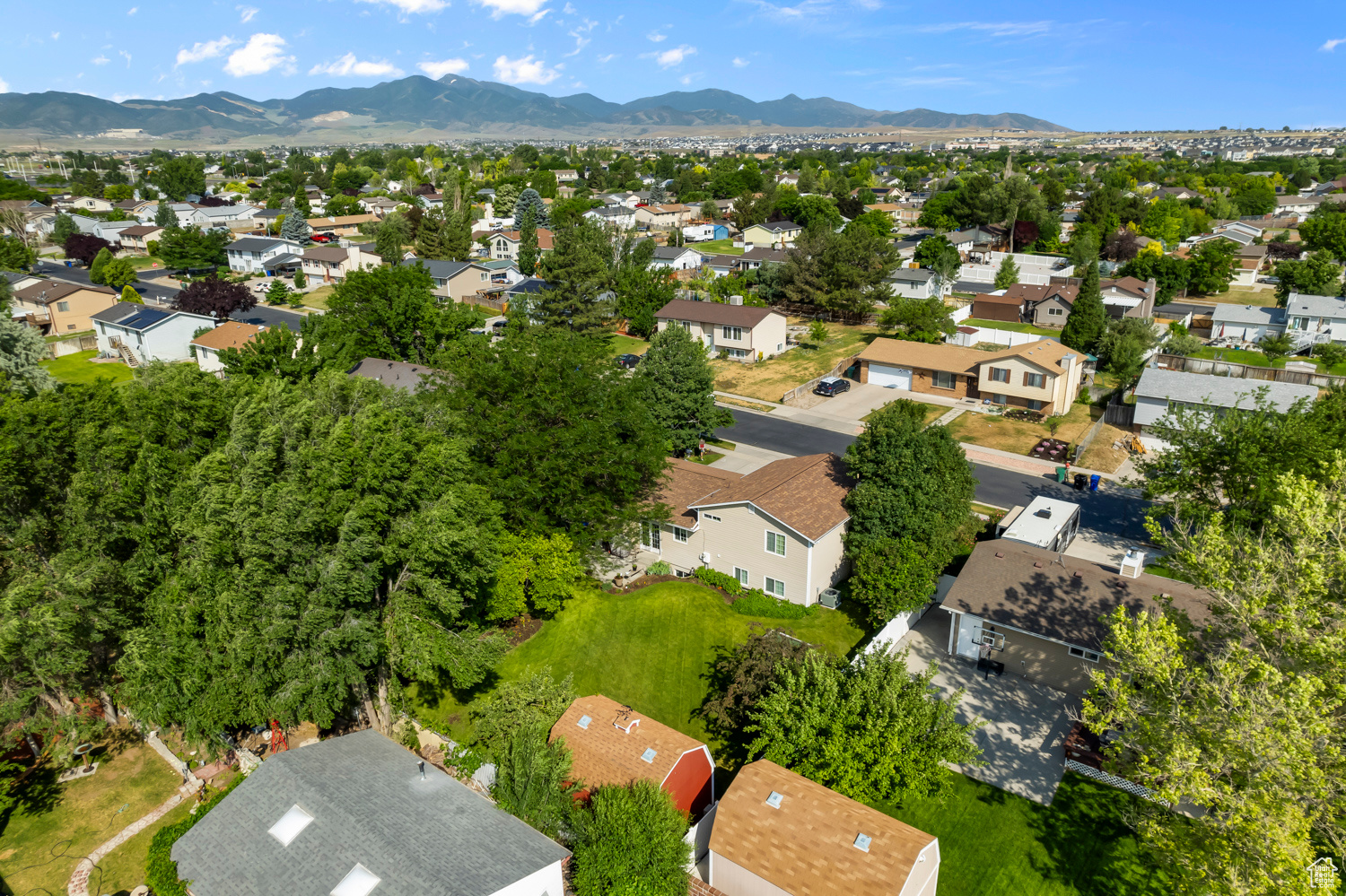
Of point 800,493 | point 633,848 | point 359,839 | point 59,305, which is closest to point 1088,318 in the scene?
point 800,493

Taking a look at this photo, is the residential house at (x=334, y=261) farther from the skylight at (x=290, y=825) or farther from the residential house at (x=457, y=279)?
the skylight at (x=290, y=825)

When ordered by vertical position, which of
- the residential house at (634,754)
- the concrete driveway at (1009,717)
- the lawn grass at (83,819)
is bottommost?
the lawn grass at (83,819)

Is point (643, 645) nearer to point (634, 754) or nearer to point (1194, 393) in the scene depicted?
point (634, 754)

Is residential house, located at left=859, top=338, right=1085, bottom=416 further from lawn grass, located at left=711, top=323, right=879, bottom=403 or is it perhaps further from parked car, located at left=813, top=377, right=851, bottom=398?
lawn grass, located at left=711, top=323, right=879, bottom=403

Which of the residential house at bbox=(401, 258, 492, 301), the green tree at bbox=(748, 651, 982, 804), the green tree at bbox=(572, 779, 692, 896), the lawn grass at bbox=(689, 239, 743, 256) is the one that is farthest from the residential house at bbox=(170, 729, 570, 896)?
the lawn grass at bbox=(689, 239, 743, 256)

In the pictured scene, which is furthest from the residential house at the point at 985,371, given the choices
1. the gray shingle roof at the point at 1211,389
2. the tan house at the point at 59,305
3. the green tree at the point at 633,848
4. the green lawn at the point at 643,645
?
the tan house at the point at 59,305

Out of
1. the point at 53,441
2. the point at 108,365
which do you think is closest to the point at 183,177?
the point at 108,365
